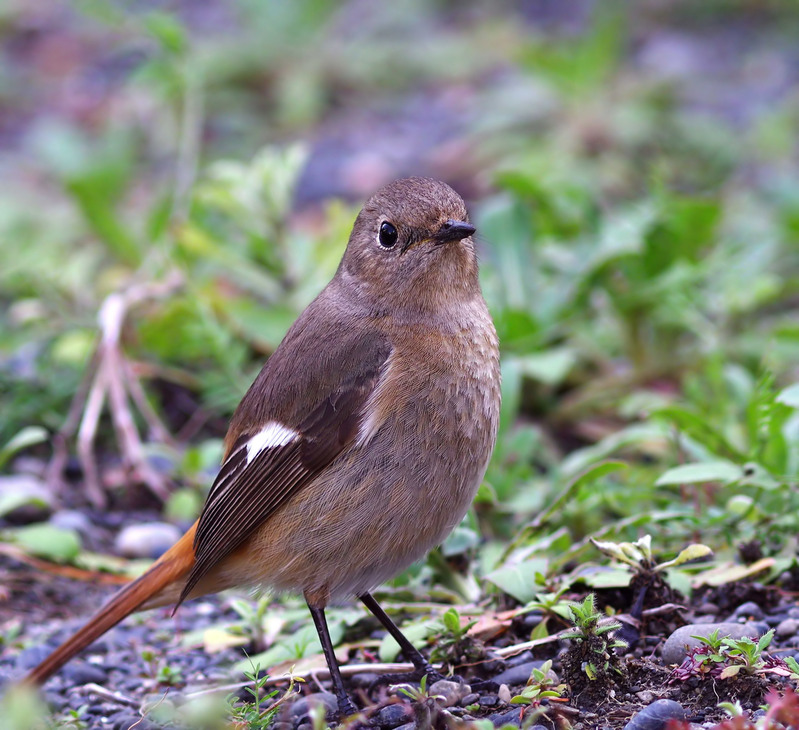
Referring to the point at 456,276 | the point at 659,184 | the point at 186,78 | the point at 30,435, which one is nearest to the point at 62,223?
the point at 186,78

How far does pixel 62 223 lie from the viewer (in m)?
8.10

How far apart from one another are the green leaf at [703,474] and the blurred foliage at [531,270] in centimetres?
1

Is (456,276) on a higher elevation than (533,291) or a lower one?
lower

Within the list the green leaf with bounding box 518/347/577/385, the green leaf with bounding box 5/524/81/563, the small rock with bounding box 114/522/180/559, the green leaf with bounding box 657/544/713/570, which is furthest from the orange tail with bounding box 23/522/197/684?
the green leaf with bounding box 518/347/577/385

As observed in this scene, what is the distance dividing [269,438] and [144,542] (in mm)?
1525

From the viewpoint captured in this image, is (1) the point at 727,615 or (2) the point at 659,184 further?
(2) the point at 659,184

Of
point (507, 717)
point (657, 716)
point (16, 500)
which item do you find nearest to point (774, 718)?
point (657, 716)

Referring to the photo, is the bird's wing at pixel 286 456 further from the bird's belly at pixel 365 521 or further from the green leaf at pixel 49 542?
the green leaf at pixel 49 542

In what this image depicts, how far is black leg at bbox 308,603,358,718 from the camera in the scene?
3424 mm

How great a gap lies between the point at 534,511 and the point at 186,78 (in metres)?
3.65

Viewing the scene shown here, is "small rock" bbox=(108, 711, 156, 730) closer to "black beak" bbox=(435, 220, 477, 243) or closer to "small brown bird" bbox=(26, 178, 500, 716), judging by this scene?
"small brown bird" bbox=(26, 178, 500, 716)

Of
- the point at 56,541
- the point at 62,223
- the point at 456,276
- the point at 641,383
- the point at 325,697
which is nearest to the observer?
the point at 325,697

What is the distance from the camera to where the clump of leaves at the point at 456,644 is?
342 centimetres

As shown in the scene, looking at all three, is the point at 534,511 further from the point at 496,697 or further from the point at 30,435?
the point at 30,435
